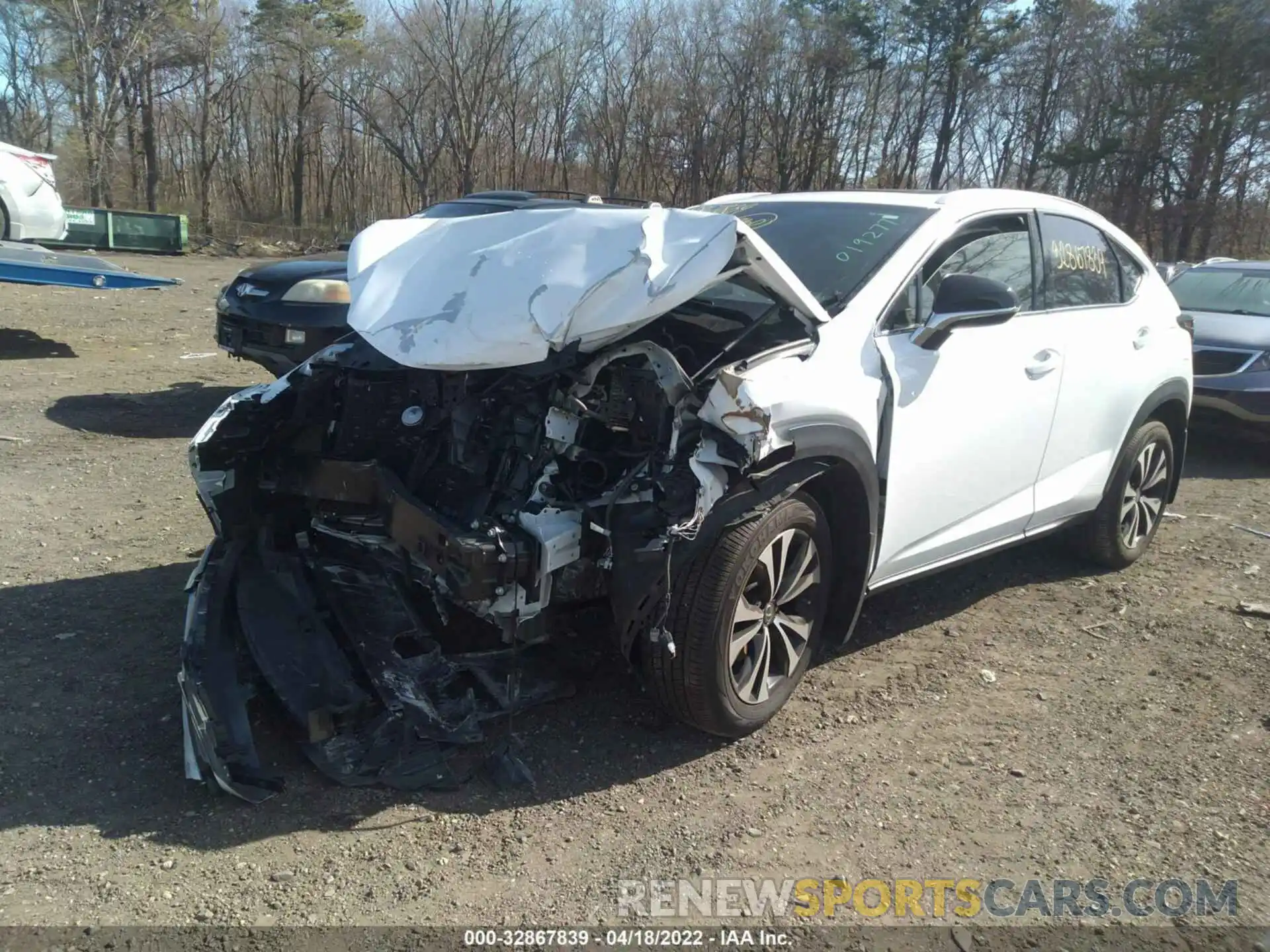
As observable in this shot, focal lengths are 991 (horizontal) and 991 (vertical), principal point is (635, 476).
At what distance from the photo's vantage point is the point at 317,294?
23.8ft

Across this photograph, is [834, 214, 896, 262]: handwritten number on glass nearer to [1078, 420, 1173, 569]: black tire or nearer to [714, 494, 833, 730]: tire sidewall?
[714, 494, 833, 730]: tire sidewall

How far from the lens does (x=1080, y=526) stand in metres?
5.29

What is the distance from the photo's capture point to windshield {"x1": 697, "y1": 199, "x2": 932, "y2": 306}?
383 centimetres

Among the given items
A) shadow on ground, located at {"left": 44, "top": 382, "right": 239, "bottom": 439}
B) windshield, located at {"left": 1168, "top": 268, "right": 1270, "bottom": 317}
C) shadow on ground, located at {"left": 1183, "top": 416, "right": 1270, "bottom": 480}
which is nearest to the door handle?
shadow on ground, located at {"left": 1183, "top": 416, "right": 1270, "bottom": 480}

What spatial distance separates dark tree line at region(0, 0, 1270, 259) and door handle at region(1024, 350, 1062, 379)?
28711mm

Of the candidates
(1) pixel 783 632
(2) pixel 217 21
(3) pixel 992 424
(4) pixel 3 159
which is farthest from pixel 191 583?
(2) pixel 217 21

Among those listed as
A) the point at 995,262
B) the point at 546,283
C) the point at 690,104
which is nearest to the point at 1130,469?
the point at 995,262

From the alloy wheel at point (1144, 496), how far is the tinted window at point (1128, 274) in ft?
2.71

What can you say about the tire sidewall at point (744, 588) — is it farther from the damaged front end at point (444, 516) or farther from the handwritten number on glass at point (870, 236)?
the handwritten number on glass at point (870, 236)

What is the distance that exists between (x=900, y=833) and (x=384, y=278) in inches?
99.9

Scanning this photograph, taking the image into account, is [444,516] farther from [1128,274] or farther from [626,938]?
[1128,274]

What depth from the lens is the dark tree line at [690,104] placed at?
32719mm

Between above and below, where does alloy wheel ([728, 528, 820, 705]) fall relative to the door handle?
below

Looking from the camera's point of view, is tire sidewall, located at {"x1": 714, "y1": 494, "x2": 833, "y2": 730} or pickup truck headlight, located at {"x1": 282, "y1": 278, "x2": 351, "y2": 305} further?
pickup truck headlight, located at {"x1": 282, "y1": 278, "x2": 351, "y2": 305}
